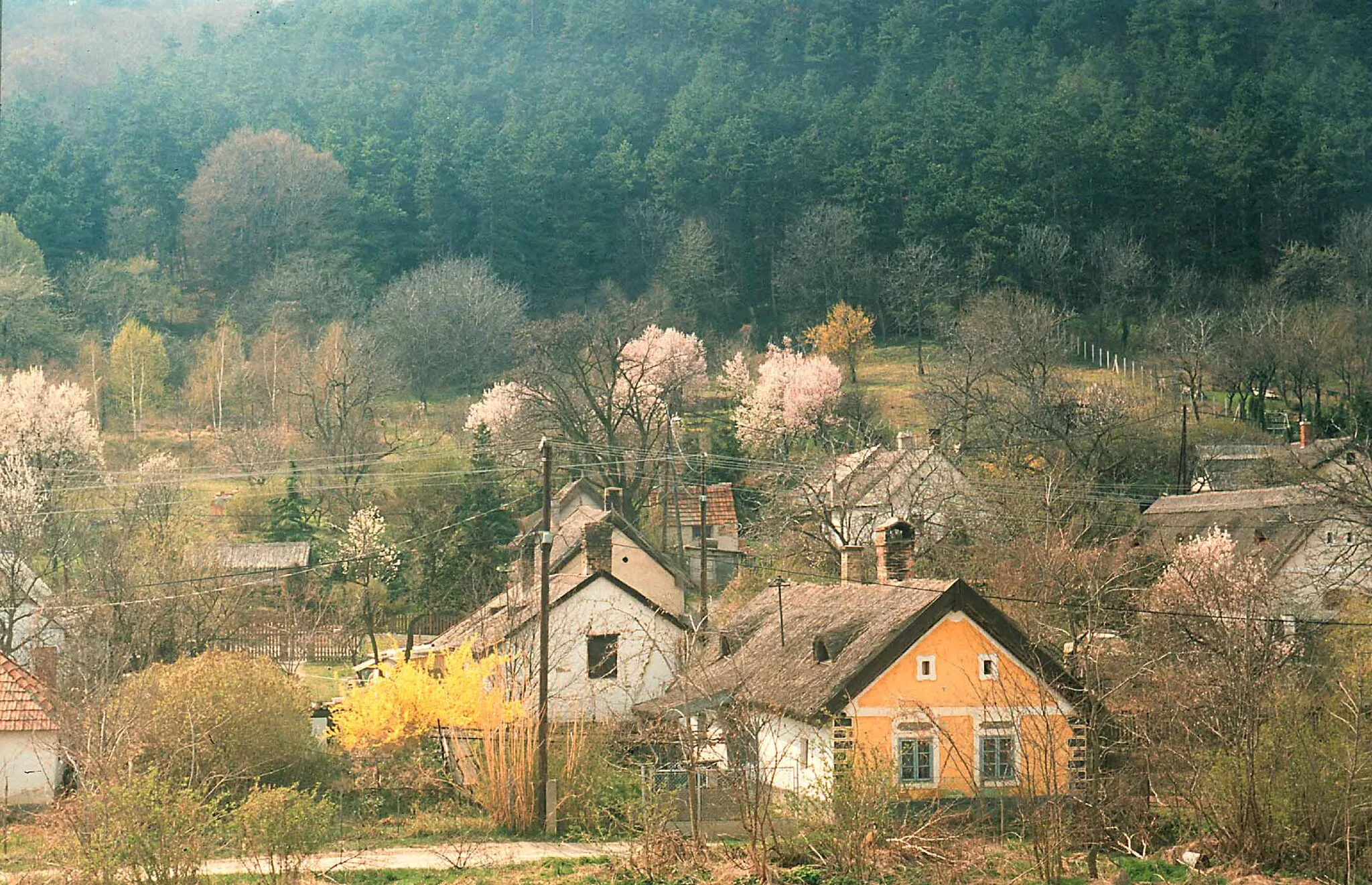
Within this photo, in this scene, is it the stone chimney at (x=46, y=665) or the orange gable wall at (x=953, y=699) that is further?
the stone chimney at (x=46, y=665)

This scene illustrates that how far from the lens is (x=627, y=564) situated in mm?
38875

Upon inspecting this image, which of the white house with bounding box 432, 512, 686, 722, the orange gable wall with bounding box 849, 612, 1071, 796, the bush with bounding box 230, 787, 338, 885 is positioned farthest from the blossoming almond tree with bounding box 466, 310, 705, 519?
the bush with bounding box 230, 787, 338, 885

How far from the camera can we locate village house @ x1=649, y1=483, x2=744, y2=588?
169ft

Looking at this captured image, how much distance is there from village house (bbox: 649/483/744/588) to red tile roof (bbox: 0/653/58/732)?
85.4ft

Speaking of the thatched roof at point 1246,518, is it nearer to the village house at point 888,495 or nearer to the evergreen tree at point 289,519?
the village house at point 888,495

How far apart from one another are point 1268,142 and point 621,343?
4857 centimetres

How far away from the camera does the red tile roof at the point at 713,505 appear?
52406 millimetres

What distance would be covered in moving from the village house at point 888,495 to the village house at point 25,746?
19.4 m

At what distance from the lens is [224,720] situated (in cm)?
2383

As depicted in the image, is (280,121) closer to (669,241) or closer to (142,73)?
(142,73)

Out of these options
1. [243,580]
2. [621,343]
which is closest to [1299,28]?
[621,343]

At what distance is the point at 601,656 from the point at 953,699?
1074cm

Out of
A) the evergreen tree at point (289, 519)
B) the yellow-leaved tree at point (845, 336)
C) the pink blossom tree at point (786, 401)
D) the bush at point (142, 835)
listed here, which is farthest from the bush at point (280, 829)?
the yellow-leaved tree at point (845, 336)

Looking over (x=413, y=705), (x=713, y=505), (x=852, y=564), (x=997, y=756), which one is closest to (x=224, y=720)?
(x=413, y=705)
